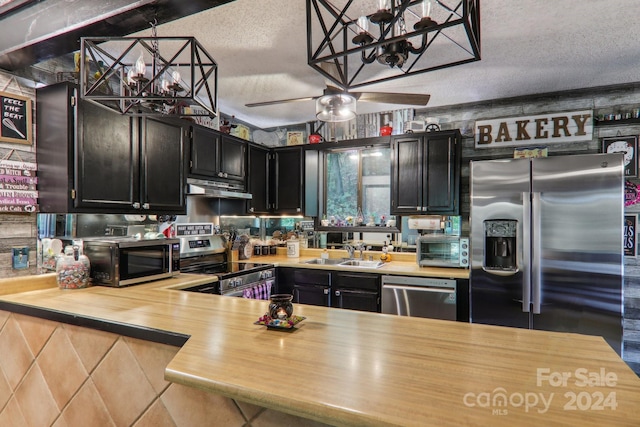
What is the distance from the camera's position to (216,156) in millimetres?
3473

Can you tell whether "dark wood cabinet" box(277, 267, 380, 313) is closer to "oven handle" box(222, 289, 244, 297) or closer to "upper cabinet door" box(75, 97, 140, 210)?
"oven handle" box(222, 289, 244, 297)

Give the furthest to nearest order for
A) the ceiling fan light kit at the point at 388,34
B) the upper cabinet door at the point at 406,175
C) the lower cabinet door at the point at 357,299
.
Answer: the upper cabinet door at the point at 406,175 → the lower cabinet door at the point at 357,299 → the ceiling fan light kit at the point at 388,34

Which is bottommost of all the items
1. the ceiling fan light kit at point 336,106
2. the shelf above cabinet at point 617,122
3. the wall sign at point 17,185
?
the wall sign at point 17,185

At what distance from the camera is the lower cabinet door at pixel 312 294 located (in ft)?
11.5

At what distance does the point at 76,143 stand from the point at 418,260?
9.76 feet

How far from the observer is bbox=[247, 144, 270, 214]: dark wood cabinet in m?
3.96

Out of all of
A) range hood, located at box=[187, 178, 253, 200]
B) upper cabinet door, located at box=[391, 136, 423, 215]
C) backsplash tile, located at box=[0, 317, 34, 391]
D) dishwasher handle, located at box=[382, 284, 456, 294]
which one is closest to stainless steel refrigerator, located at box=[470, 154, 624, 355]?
dishwasher handle, located at box=[382, 284, 456, 294]

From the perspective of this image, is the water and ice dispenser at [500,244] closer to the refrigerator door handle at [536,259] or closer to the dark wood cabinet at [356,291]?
the refrigerator door handle at [536,259]

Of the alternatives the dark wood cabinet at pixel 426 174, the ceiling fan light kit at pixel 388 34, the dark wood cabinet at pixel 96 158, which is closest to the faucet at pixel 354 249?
the dark wood cabinet at pixel 426 174

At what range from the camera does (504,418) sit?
2.60ft

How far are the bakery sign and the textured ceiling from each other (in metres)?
0.26

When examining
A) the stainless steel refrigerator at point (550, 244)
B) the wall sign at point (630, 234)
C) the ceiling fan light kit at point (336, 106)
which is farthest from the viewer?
the wall sign at point (630, 234)

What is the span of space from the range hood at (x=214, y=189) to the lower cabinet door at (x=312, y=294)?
1.16 metres

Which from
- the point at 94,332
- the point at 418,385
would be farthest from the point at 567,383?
the point at 94,332
